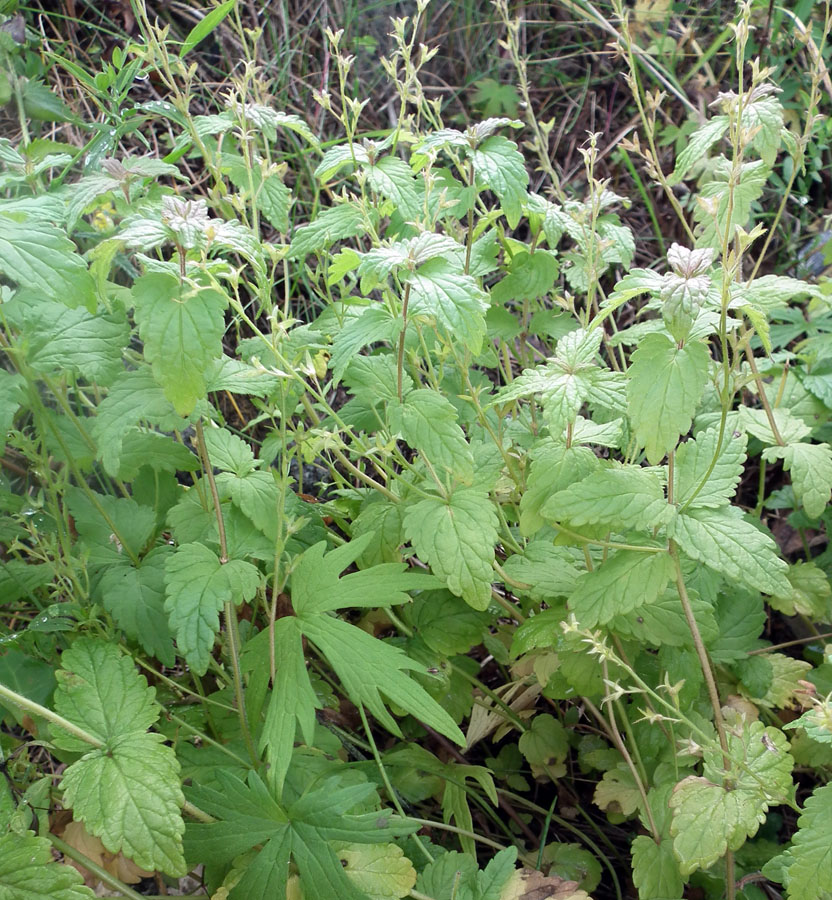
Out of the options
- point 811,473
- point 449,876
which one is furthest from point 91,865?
point 811,473

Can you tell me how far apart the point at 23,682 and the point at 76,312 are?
64 cm

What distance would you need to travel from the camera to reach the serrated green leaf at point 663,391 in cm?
101

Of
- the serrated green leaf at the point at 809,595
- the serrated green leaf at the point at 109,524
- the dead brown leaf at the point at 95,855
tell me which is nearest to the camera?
the dead brown leaf at the point at 95,855

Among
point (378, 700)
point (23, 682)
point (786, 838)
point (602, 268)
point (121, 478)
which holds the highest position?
point (602, 268)

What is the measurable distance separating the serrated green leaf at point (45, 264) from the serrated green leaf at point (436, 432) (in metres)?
0.49

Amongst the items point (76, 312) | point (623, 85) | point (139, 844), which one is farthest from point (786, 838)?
point (623, 85)

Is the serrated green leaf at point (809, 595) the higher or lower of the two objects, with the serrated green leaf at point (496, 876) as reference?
higher

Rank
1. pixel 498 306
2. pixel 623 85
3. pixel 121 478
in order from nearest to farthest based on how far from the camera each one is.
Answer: pixel 121 478 → pixel 498 306 → pixel 623 85

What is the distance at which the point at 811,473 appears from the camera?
1.55 meters

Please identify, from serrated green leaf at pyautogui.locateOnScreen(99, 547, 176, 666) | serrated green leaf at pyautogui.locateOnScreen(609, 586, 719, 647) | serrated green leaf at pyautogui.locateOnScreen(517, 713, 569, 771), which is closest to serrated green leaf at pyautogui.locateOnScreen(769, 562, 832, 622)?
serrated green leaf at pyautogui.locateOnScreen(609, 586, 719, 647)

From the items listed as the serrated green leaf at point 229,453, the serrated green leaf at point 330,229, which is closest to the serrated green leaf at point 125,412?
the serrated green leaf at point 229,453

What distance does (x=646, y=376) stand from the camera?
3.39ft

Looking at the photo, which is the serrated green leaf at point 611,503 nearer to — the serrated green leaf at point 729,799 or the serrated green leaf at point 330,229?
the serrated green leaf at point 729,799

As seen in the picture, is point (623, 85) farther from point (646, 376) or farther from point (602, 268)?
point (646, 376)
